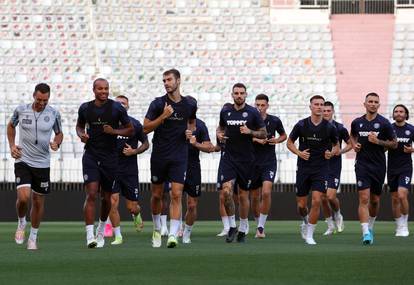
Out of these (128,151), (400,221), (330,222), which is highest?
(128,151)

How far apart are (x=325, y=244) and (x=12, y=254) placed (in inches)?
184

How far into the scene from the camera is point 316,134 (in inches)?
669

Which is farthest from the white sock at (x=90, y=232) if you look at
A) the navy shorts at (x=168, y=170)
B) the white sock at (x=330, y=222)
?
the white sock at (x=330, y=222)

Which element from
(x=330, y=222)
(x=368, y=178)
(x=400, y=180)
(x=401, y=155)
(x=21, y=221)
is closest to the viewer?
(x=21, y=221)

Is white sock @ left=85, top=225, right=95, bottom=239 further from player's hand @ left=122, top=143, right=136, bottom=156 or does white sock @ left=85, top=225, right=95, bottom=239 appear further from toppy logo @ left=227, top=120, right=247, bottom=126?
player's hand @ left=122, top=143, right=136, bottom=156

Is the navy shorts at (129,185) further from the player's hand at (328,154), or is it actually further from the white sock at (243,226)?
the player's hand at (328,154)

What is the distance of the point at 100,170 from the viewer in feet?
48.9

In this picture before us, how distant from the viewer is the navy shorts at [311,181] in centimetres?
1668

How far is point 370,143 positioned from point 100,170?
441cm

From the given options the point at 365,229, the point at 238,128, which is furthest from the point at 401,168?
the point at 238,128

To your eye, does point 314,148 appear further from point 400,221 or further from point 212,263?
point 212,263

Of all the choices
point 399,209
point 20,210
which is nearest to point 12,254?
point 20,210

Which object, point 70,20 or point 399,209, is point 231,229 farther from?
point 70,20

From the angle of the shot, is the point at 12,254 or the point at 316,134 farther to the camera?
the point at 316,134
